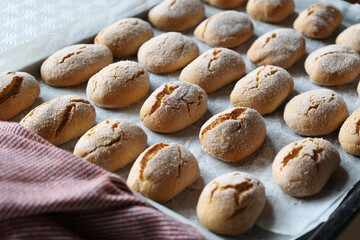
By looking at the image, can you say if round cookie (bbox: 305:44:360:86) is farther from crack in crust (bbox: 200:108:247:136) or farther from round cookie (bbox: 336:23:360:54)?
crack in crust (bbox: 200:108:247:136)

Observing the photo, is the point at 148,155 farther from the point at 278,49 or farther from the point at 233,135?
the point at 278,49

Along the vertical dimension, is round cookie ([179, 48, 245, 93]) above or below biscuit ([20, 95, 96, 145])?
below

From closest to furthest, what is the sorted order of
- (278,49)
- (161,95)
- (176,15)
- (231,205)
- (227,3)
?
(231,205) → (161,95) → (278,49) → (176,15) → (227,3)

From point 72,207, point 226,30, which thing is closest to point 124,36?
point 226,30

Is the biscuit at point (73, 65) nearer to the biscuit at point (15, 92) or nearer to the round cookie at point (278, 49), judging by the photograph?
the biscuit at point (15, 92)

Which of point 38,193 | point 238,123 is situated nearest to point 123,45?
point 238,123

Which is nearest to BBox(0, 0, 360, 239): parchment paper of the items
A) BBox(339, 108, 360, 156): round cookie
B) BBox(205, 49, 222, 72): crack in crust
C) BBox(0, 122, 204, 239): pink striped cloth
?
BBox(339, 108, 360, 156): round cookie

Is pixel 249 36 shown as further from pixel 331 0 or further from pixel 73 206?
pixel 73 206
